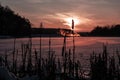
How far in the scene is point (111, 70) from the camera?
10242mm

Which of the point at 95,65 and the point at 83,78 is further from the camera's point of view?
the point at 83,78

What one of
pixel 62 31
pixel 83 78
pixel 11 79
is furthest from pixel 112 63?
pixel 11 79

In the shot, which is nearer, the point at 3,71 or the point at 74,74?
the point at 3,71

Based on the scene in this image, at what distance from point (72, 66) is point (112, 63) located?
1.40 metres

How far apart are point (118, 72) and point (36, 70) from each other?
95.3 inches

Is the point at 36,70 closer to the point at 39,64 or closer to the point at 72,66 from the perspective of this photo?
the point at 39,64

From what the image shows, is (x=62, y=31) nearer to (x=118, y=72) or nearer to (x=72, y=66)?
(x=72, y=66)

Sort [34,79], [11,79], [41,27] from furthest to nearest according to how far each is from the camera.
Result: [41,27]
[34,79]
[11,79]

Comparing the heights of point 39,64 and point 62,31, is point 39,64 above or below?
below

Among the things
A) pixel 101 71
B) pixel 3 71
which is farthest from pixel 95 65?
pixel 3 71

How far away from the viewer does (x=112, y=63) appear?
10.4m

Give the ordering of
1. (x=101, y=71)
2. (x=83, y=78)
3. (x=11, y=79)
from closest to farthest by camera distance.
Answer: (x=11, y=79) → (x=101, y=71) → (x=83, y=78)

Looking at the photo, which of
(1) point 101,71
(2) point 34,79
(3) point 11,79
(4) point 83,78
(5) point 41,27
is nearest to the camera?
(3) point 11,79

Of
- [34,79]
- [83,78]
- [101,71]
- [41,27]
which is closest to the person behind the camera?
[34,79]
